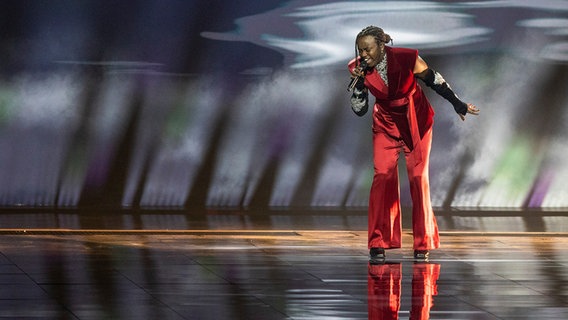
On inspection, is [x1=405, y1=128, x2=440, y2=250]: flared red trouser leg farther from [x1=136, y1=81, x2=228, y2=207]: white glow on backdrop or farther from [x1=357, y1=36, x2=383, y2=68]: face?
[x1=136, y1=81, x2=228, y2=207]: white glow on backdrop

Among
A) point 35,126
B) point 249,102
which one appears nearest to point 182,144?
point 249,102

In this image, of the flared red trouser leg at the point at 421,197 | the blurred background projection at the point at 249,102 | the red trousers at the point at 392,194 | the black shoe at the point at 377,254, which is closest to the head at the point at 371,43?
the red trousers at the point at 392,194

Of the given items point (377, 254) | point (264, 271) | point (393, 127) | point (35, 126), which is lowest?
point (264, 271)

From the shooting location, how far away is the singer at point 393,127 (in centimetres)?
890

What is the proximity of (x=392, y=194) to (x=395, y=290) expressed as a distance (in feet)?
5.01

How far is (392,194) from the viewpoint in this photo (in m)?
9.03

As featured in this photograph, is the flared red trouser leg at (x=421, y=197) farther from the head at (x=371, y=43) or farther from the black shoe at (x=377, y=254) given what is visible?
the head at (x=371, y=43)

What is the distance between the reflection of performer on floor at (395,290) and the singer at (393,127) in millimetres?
300

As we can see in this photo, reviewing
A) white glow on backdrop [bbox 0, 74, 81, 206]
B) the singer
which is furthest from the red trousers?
white glow on backdrop [bbox 0, 74, 81, 206]

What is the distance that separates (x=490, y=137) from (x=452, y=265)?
4919mm

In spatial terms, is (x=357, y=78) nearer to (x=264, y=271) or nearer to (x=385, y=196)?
(x=385, y=196)

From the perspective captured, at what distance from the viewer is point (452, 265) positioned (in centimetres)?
880

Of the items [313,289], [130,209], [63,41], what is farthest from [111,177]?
[313,289]

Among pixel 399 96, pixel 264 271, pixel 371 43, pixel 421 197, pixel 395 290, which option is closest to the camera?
pixel 395 290
